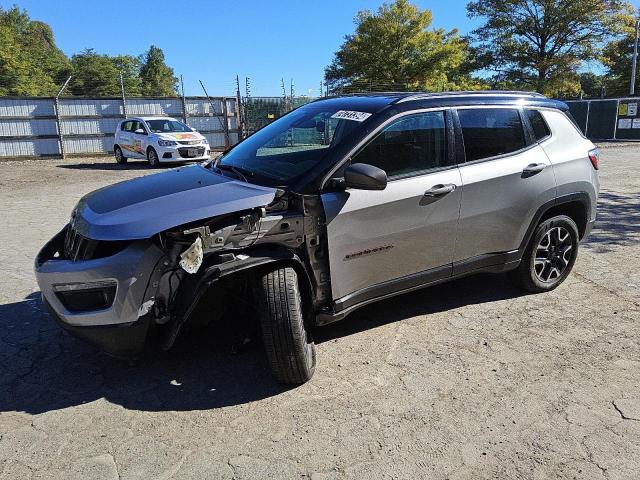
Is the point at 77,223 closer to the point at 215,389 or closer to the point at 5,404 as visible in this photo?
the point at 5,404

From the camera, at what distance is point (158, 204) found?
3127 mm

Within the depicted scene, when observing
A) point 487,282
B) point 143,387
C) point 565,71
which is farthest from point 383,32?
point 143,387

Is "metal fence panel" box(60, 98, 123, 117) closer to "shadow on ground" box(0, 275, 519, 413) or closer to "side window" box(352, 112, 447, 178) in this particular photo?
"shadow on ground" box(0, 275, 519, 413)

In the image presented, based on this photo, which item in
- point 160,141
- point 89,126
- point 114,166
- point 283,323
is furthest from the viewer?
point 89,126

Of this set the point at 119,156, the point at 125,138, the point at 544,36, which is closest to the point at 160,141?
the point at 125,138

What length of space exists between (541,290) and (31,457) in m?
4.23

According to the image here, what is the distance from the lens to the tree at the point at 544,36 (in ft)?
125

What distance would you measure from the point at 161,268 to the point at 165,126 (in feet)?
49.8

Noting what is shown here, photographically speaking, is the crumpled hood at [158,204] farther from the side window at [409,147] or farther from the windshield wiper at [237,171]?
the side window at [409,147]

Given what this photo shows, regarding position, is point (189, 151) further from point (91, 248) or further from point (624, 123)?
point (624, 123)

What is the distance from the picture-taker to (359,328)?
13.6 ft

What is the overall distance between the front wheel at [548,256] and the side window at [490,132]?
0.81 metres

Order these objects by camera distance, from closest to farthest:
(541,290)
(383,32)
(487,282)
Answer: (541,290), (487,282), (383,32)

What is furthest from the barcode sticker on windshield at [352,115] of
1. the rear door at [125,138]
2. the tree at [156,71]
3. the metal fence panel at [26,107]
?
the tree at [156,71]
